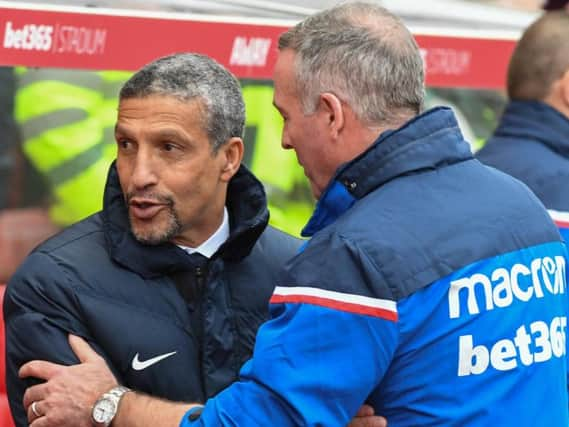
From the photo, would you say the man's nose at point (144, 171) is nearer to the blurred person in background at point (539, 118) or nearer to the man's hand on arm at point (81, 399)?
the man's hand on arm at point (81, 399)

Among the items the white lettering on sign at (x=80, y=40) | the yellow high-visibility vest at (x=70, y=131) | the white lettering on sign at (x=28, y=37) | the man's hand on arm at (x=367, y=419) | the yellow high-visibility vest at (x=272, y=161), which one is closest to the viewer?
the man's hand on arm at (x=367, y=419)

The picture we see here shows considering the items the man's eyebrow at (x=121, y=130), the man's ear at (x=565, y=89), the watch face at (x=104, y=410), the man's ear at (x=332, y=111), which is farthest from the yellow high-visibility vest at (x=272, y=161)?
the watch face at (x=104, y=410)

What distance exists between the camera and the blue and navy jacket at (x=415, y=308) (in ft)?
7.21

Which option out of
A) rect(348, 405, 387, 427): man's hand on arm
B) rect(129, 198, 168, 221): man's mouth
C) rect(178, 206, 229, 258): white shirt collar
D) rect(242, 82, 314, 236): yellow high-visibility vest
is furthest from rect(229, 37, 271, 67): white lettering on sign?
rect(348, 405, 387, 427): man's hand on arm

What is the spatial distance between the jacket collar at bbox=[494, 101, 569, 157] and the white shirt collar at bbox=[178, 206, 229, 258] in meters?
1.17

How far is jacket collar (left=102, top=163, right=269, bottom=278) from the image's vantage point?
8.98ft

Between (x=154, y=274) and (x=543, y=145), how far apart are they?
1452 millimetres

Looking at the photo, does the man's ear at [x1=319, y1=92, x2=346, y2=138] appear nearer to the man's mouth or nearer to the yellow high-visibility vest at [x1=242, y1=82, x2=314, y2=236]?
the man's mouth

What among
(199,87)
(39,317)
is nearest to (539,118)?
(199,87)

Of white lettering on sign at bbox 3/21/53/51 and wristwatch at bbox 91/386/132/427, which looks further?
white lettering on sign at bbox 3/21/53/51

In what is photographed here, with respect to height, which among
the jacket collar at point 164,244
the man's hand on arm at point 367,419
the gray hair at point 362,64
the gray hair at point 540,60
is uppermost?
the gray hair at point 362,64

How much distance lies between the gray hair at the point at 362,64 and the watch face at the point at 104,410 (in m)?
0.74

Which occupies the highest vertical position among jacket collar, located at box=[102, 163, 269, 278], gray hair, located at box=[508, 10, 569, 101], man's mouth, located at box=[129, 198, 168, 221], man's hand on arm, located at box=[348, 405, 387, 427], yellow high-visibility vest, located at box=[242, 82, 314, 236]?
gray hair, located at box=[508, 10, 569, 101]

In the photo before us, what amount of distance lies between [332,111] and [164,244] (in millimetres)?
587
